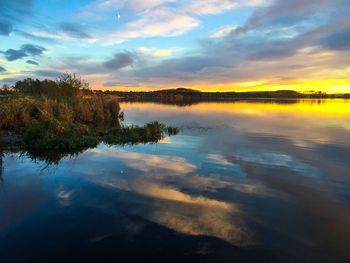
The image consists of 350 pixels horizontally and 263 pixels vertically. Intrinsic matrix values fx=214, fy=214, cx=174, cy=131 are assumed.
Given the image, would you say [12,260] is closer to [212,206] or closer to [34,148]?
[212,206]

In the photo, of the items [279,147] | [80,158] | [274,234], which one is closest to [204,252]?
[274,234]

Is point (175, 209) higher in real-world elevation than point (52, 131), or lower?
lower

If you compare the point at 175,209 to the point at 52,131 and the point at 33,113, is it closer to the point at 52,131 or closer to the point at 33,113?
the point at 52,131

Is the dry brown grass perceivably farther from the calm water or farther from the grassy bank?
the calm water

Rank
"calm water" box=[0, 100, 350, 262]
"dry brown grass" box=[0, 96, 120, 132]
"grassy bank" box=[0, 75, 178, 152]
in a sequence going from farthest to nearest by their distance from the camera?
"dry brown grass" box=[0, 96, 120, 132]
"grassy bank" box=[0, 75, 178, 152]
"calm water" box=[0, 100, 350, 262]

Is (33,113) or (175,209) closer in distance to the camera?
(175,209)

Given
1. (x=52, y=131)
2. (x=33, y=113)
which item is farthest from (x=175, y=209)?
(x=33, y=113)

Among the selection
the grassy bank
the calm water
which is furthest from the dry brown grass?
the calm water

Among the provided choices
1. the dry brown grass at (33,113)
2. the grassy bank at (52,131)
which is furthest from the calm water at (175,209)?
the dry brown grass at (33,113)

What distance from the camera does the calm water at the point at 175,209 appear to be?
4961mm

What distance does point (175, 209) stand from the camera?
22.0ft

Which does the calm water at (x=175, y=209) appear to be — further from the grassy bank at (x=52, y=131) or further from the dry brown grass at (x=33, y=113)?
the dry brown grass at (x=33, y=113)

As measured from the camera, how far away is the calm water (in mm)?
4961

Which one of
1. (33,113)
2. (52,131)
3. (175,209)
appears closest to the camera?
(175,209)
